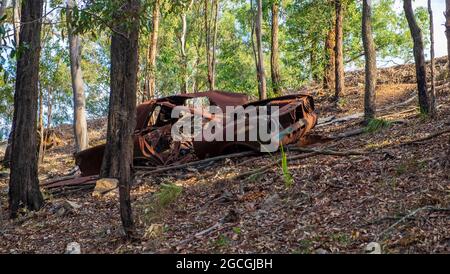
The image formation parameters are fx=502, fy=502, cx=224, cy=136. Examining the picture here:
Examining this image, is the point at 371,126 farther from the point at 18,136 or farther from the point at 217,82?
the point at 217,82

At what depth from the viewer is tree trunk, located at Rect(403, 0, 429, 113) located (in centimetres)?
1028

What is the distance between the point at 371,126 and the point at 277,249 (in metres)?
5.87

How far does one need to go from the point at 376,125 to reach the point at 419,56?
5.51 ft

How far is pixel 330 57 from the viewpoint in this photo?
18.6 metres

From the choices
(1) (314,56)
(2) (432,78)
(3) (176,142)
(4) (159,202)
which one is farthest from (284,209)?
(1) (314,56)

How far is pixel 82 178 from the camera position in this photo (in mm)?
9742

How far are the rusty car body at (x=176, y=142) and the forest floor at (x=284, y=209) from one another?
475mm

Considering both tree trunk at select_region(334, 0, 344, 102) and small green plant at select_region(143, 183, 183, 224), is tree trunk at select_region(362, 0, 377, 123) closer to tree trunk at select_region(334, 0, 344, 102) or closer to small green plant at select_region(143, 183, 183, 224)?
tree trunk at select_region(334, 0, 344, 102)

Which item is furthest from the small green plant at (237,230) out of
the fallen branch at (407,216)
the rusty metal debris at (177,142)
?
the rusty metal debris at (177,142)

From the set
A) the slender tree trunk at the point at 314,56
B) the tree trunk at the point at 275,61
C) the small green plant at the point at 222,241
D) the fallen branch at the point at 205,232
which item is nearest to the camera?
the small green plant at the point at 222,241

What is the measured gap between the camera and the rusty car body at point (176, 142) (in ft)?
31.6

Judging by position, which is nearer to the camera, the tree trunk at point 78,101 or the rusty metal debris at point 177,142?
the rusty metal debris at point 177,142

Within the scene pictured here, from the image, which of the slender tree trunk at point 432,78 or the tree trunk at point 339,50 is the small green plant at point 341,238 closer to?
the slender tree trunk at point 432,78

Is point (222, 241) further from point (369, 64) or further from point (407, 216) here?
point (369, 64)
